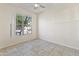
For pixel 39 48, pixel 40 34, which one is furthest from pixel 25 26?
pixel 39 48

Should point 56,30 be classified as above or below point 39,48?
above

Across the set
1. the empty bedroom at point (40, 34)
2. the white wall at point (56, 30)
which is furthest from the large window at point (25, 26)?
the white wall at point (56, 30)

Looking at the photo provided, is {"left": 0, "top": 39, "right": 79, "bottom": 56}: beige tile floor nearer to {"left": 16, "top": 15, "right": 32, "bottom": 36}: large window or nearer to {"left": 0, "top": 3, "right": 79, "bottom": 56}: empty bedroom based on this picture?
{"left": 0, "top": 3, "right": 79, "bottom": 56}: empty bedroom

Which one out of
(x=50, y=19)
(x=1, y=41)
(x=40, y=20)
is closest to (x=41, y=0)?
(x=40, y=20)

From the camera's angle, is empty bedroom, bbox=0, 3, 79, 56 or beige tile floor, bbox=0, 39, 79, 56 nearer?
beige tile floor, bbox=0, 39, 79, 56

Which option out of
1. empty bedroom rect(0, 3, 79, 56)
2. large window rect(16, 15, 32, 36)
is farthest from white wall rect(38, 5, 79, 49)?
large window rect(16, 15, 32, 36)

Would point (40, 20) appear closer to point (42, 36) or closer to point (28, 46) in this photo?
point (42, 36)

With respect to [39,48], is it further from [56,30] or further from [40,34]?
[56,30]

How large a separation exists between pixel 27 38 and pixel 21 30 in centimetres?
25

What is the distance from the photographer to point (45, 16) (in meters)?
2.02

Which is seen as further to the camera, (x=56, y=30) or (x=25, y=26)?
(x=56, y=30)

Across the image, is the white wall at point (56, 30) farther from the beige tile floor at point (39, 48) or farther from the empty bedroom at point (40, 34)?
the beige tile floor at point (39, 48)

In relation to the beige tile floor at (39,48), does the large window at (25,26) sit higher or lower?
higher

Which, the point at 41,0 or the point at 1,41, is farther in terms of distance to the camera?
the point at 1,41
